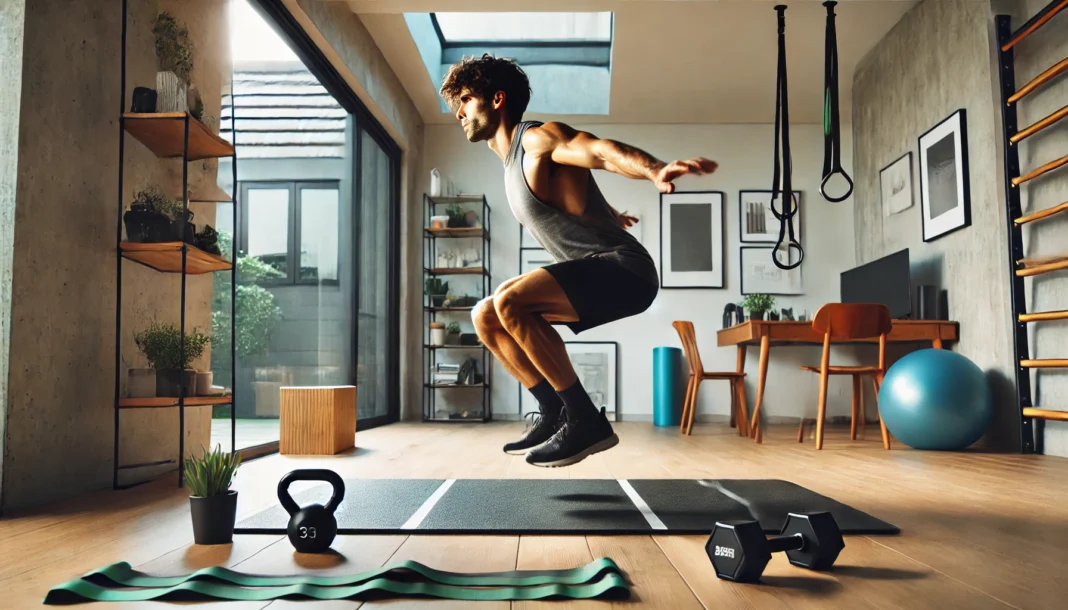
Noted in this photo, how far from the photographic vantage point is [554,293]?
2.35 m

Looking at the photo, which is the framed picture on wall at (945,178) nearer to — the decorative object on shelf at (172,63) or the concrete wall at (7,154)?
the decorative object on shelf at (172,63)

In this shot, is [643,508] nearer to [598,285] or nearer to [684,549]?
[684,549]

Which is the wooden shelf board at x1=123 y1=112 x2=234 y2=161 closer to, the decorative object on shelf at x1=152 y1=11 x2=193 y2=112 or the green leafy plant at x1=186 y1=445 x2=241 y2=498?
the decorative object on shelf at x1=152 y1=11 x2=193 y2=112

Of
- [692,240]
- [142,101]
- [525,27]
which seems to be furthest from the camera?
[692,240]

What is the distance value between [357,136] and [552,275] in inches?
152

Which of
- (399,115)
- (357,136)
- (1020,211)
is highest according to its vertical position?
(399,115)

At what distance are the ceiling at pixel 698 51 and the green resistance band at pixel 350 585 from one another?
4.20 m

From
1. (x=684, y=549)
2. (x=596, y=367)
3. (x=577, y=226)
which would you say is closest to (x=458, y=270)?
(x=596, y=367)

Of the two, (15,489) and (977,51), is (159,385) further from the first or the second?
(977,51)

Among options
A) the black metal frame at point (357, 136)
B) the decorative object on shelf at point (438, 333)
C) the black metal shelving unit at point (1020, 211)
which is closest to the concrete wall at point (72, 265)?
the black metal frame at point (357, 136)

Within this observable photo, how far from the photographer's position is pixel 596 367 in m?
7.17

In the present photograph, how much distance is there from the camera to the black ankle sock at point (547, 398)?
8.40ft

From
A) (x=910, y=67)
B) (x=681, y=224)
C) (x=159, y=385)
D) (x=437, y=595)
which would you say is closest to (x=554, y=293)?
(x=437, y=595)

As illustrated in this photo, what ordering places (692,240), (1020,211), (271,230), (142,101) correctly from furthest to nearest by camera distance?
(692,240), (271,230), (1020,211), (142,101)
